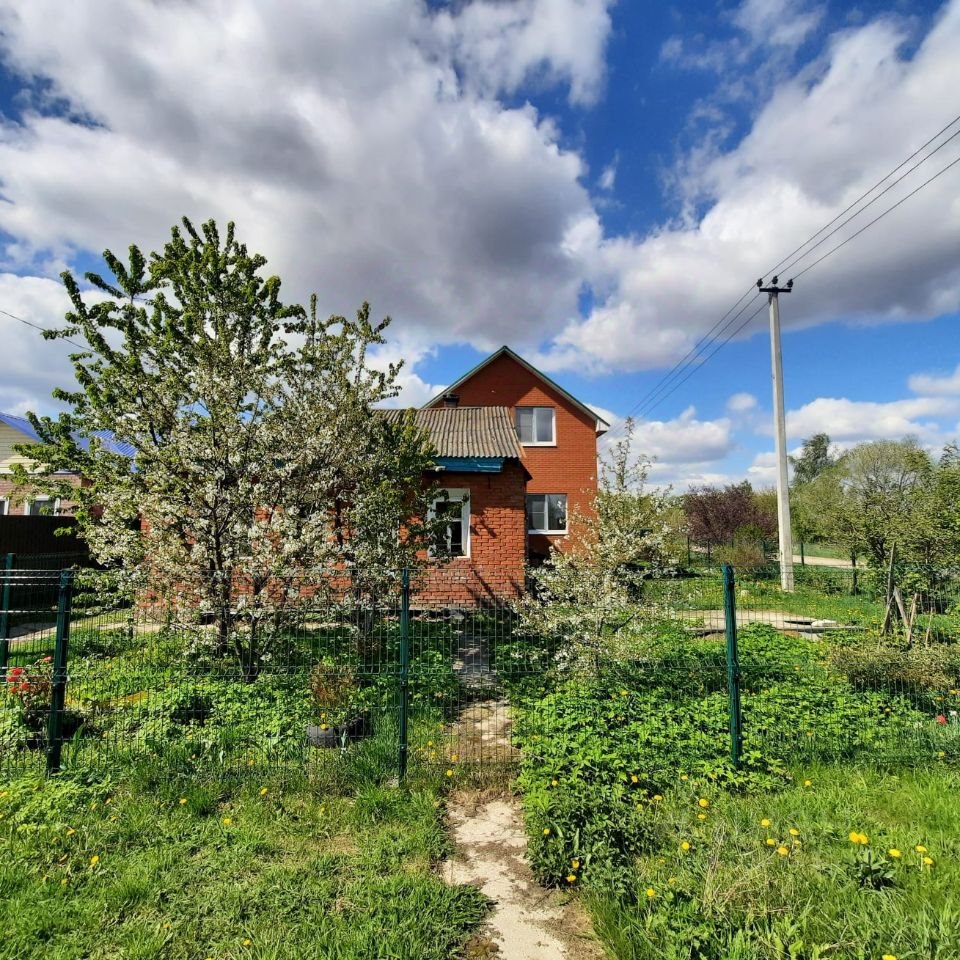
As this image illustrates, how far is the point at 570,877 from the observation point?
124 inches

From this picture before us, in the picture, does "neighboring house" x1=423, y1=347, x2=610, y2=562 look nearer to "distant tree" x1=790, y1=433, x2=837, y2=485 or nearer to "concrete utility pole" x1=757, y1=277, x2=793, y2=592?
Result: "concrete utility pole" x1=757, y1=277, x2=793, y2=592

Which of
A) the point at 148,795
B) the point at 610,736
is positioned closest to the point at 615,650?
the point at 610,736

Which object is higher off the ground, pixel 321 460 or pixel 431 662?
pixel 321 460

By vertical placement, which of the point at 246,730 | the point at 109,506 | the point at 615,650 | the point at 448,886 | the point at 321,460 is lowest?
the point at 448,886

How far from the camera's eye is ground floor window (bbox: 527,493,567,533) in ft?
→ 67.8

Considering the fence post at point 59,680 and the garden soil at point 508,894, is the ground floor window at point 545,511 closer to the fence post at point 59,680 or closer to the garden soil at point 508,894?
the garden soil at point 508,894

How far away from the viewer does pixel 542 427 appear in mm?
22250

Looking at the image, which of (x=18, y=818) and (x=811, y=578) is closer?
(x=18, y=818)

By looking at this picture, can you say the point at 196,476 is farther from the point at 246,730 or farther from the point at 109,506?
the point at 246,730

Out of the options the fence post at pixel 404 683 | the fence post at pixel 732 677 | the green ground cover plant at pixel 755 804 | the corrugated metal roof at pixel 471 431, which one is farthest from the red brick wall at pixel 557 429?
the fence post at pixel 404 683

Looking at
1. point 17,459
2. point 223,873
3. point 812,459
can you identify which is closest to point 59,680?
point 223,873

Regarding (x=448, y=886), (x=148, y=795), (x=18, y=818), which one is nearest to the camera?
(x=448, y=886)

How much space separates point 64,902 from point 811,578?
675 inches

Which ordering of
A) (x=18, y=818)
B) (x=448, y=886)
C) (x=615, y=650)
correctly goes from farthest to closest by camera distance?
(x=615, y=650), (x=18, y=818), (x=448, y=886)
